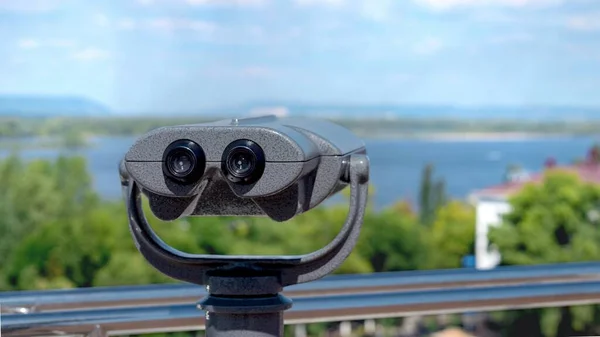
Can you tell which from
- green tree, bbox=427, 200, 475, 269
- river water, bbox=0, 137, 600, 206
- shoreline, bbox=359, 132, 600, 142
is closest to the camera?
green tree, bbox=427, 200, 475, 269

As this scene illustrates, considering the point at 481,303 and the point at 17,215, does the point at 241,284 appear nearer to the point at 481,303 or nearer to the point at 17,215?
the point at 481,303

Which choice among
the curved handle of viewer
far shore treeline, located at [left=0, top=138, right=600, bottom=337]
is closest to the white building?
far shore treeline, located at [left=0, top=138, right=600, bottom=337]

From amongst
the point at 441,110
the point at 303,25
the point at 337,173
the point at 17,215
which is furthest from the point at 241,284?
the point at 441,110

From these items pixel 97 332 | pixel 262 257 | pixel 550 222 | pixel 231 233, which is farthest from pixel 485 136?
pixel 262 257

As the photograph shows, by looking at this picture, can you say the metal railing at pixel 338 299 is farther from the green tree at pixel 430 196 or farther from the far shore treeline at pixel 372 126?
the green tree at pixel 430 196

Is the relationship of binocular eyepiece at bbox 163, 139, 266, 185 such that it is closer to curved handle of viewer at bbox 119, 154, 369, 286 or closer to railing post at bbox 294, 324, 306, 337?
curved handle of viewer at bbox 119, 154, 369, 286

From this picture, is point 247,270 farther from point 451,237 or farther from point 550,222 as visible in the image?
point 451,237

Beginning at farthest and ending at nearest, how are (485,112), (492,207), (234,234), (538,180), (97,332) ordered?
1. (485,112)
2. (492,207)
3. (538,180)
4. (234,234)
5. (97,332)
